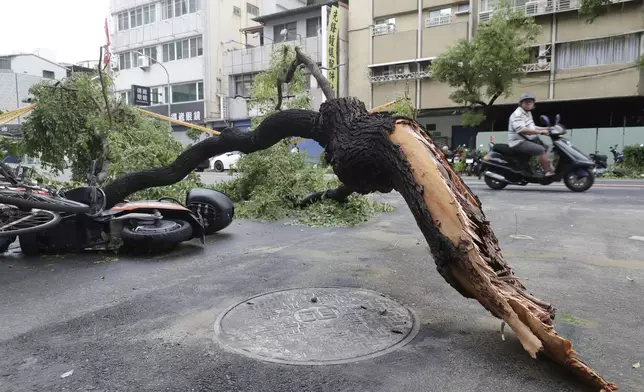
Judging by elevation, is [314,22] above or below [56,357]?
above

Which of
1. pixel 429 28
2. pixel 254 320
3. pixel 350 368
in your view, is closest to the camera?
pixel 350 368

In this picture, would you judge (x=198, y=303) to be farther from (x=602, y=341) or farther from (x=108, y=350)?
(x=602, y=341)

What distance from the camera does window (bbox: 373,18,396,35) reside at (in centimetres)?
3084

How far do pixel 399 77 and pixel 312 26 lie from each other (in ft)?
30.8

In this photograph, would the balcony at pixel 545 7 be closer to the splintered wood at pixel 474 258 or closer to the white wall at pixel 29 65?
the splintered wood at pixel 474 258

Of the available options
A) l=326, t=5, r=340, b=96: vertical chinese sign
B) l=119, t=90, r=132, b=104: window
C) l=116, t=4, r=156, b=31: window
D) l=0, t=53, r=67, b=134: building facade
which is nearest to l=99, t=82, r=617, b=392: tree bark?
l=119, t=90, r=132, b=104: window

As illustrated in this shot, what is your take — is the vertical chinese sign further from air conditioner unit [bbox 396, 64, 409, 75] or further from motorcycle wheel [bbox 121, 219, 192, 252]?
motorcycle wheel [bbox 121, 219, 192, 252]

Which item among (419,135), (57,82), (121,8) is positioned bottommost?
(419,135)

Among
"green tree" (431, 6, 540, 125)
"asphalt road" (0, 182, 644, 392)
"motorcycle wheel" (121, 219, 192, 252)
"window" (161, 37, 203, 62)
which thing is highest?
"window" (161, 37, 203, 62)

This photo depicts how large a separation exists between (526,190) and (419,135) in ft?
30.2

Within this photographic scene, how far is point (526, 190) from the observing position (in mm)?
12320

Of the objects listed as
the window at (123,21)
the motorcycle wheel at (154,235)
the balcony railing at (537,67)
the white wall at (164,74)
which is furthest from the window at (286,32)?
the motorcycle wheel at (154,235)

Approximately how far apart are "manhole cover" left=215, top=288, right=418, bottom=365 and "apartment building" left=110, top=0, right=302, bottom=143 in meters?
36.1

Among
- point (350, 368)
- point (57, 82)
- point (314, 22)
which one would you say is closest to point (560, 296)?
point (350, 368)
